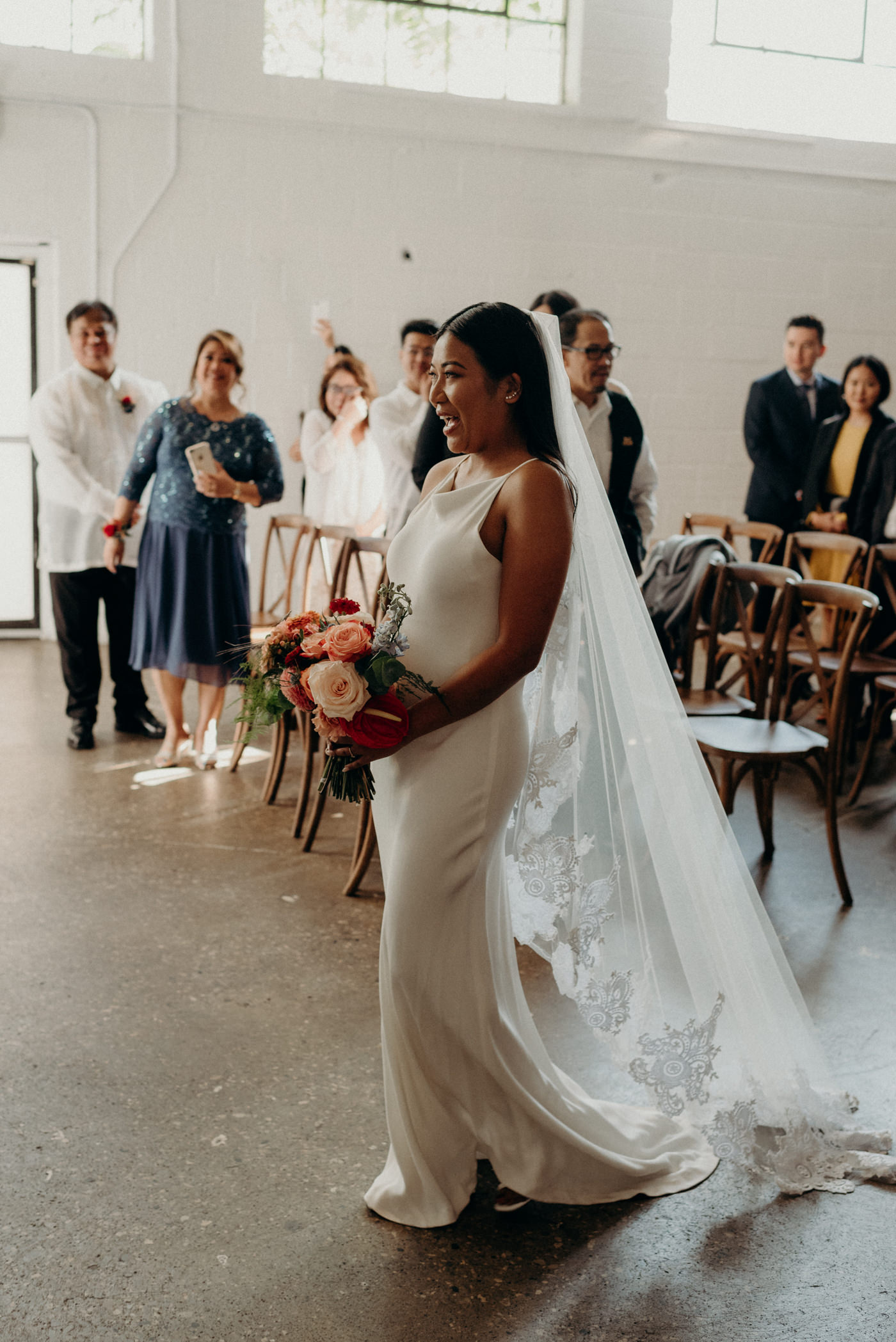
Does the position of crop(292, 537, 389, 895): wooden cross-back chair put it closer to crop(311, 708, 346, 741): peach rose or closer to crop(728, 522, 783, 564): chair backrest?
crop(311, 708, 346, 741): peach rose

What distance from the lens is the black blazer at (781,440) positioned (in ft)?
20.8

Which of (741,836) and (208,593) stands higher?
(208,593)

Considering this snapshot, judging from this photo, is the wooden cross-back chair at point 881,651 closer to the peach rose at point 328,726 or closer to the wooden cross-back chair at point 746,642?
the wooden cross-back chair at point 746,642

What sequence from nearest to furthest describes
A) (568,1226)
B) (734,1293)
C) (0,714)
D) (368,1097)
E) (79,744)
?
(734,1293) → (568,1226) → (368,1097) → (79,744) → (0,714)

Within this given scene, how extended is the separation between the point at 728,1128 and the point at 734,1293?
278mm

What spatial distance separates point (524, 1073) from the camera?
6.79 feet

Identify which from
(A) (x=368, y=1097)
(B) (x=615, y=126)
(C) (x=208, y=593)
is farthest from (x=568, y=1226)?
(B) (x=615, y=126)

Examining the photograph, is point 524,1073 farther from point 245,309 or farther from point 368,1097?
point 245,309

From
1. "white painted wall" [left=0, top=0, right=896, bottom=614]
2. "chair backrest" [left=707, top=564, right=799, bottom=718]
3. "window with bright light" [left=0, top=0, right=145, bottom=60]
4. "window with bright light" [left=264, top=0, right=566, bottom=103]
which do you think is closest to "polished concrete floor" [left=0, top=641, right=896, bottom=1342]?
"chair backrest" [left=707, top=564, right=799, bottom=718]

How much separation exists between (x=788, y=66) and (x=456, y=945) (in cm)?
740

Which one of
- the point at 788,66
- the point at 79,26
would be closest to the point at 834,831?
the point at 79,26

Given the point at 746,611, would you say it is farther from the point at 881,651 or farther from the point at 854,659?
the point at 881,651

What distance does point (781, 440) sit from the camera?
639cm

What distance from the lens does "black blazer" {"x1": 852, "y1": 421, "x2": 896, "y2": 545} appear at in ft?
18.5
